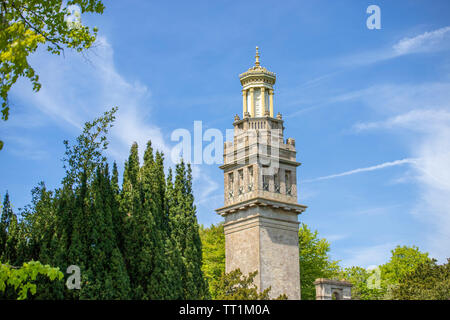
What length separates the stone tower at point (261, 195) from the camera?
3312 centimetres

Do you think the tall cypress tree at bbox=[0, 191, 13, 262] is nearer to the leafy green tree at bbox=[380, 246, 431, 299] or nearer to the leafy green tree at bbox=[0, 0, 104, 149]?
the leafy green tree at bbox=[0, 0, 104, 149]

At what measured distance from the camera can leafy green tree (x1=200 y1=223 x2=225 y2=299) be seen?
151ft

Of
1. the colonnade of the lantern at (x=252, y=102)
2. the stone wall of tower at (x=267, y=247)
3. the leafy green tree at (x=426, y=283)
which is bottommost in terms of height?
the leafy green tree at (x=426, y=283)

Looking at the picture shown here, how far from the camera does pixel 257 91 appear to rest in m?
37.4

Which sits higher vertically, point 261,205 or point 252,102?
point 252,102

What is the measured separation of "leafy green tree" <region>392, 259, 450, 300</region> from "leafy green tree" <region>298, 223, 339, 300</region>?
20.0ft

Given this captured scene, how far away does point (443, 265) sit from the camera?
1737 inches

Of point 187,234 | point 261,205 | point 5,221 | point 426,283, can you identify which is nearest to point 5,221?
point 5,221

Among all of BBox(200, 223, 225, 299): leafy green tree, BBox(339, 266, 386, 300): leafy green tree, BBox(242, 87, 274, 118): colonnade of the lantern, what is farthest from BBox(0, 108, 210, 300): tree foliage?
BBox(339, 266, 386, 300): leafy green tree

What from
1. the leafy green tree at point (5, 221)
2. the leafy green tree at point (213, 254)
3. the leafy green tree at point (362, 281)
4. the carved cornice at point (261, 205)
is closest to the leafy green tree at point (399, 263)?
the leafy green tree at point (362, 281)

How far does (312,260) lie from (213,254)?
8.31m

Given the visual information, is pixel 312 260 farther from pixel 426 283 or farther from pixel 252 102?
pixel 252 102

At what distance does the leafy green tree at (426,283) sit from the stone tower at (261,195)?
12119 millimetres

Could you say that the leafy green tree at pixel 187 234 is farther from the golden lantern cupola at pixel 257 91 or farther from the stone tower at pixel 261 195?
the golden lantern cupola at pixel 257 91
